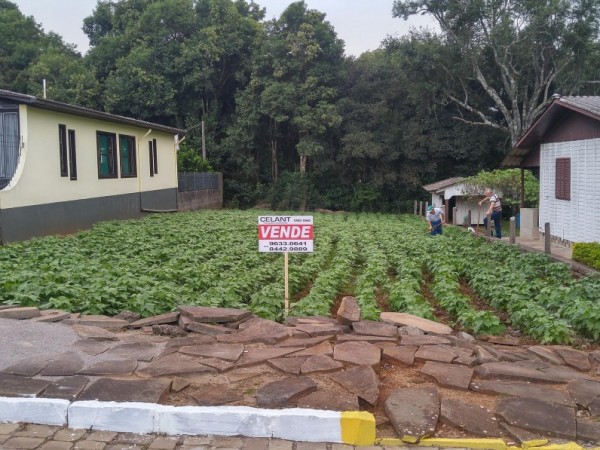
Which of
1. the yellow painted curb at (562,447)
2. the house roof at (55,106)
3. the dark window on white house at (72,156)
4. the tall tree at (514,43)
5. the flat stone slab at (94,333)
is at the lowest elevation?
the yellow painted curb at (562,447)

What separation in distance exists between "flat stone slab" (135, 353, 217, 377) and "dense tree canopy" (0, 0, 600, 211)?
3176cm

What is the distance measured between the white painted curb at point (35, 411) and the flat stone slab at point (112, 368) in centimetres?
66


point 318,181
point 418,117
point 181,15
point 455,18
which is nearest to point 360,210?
point 318,181

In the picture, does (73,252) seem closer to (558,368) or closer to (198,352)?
(198,352)

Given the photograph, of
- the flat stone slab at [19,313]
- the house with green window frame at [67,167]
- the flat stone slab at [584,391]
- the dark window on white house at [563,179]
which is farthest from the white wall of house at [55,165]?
the dark window on white house at [563,179]

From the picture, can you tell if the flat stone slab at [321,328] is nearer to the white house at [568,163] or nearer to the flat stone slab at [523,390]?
the flat stone slab at [523,390]

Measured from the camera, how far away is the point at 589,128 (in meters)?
14.9

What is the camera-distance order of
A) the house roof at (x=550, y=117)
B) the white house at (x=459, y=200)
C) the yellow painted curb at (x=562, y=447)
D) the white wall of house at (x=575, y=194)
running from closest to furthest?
1. the yellow painted curb at (x=562, y=447)
2. the house roof at (x=550, y=117)
3. the white wall of house at (x=575, y=194)
4. the white house at (x=459, y=200)

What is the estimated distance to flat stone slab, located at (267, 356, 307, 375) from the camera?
535cm

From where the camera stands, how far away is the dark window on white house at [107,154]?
2153 cm

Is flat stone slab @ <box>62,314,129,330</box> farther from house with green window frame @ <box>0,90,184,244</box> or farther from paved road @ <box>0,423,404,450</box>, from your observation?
house with green window frame @ <box>0,90,184,244</box>

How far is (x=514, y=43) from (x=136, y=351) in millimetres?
31724

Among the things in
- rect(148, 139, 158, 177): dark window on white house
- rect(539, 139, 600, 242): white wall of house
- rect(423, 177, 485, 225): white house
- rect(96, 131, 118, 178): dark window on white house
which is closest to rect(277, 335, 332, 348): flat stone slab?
rect(539, 139, 600, 242): white wall of house

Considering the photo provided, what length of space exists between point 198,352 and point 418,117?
114ft
